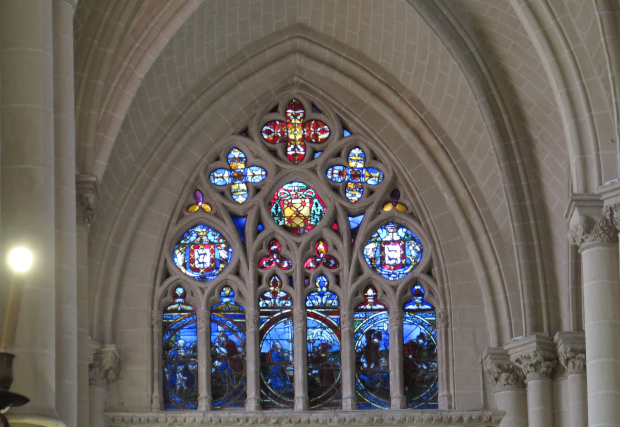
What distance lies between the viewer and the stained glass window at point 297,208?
1922 cm

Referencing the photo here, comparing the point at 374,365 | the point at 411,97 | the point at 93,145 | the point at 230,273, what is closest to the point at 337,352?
the point at 374,365

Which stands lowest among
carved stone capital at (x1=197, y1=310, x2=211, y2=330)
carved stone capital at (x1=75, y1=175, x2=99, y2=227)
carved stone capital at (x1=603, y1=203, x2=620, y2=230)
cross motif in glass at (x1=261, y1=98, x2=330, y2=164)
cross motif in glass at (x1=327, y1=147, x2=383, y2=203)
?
carved stone capital at (x1=197, y1=310, x2=211, y2=330)

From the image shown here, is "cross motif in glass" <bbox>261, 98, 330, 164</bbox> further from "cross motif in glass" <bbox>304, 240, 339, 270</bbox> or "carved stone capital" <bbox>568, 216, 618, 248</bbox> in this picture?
"carved stone capital" <bbox>568, 216, 618, 248</bbox>

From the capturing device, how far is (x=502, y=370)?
17.7 meters

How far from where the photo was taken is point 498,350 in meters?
17.8

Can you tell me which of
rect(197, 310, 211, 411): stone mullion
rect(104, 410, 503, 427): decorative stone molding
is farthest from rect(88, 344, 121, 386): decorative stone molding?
rect(197, 310, 211, 411): stone mullion

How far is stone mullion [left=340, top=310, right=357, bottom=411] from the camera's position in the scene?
18.2 metres

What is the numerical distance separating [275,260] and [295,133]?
1822mm

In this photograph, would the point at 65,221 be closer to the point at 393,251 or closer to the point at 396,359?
the point at 396,359

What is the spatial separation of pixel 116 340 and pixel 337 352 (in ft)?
9.27

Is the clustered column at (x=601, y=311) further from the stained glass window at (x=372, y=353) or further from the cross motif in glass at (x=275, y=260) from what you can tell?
the cross motif in glass at (x=275, y=260)

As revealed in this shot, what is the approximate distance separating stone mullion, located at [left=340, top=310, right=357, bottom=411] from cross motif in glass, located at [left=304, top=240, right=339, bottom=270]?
63 centimetres

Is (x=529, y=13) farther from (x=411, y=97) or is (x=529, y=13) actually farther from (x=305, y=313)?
(x=305, y=313)

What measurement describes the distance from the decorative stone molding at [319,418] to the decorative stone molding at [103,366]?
1.63 ft
